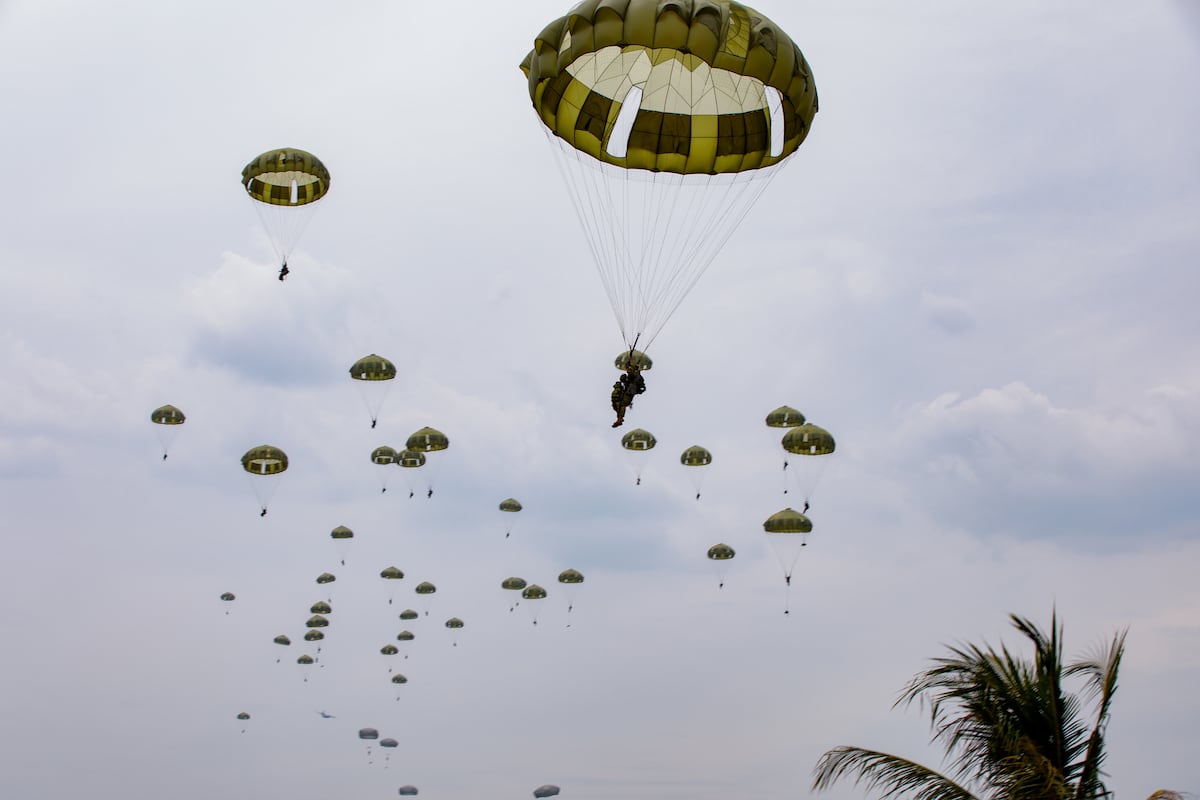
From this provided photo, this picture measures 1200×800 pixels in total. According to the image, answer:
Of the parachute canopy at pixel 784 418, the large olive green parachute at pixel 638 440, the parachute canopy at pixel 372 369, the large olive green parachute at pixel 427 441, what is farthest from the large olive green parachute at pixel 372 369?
the parachute canopy at pixel 784 418

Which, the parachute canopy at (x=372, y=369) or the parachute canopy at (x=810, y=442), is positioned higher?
the parachute canopy at (x=372, y=369)

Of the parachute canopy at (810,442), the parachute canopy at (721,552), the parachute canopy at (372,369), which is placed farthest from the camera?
the parachute canopy at (721,552)

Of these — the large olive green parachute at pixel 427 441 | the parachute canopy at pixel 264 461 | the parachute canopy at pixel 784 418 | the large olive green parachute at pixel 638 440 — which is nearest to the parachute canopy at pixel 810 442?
the parachute canopy at pixel 784 418

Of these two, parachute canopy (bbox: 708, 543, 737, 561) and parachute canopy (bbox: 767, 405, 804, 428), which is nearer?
parachute canopy (bbox: 767, 405, 804, 428)

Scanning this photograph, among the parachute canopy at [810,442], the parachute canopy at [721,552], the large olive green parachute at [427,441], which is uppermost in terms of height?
the large olive green parachute at [427,441]

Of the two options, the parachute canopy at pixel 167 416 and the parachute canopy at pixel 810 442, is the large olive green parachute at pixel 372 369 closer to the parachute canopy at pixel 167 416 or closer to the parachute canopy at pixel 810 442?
the parachute canopy at pixel 167 416

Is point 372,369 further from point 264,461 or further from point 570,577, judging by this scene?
point 570,577

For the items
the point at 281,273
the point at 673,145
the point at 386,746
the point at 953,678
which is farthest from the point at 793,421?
the point at 386,746

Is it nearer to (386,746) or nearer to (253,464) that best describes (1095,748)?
(253,464)

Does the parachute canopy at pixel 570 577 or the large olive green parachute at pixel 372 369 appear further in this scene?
the parachute canopy at pixel 570 577

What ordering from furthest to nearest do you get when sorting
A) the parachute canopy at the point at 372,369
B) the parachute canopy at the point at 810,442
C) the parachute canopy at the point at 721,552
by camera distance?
1. the parachute canopy at the point at 721,552
2. the parachute canopy at the point at 372,369
3. the parachute canopy at the point at 810,442

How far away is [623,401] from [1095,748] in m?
15.5

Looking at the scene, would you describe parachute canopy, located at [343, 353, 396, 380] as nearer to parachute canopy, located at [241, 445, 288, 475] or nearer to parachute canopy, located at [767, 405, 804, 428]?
parachute canopy, located at [241, 445, 288, 475]

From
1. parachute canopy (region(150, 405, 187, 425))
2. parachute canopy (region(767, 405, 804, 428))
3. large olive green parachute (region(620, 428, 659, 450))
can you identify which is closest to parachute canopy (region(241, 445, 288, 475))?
parachute canopy (region(150, 405, 187, 425))
